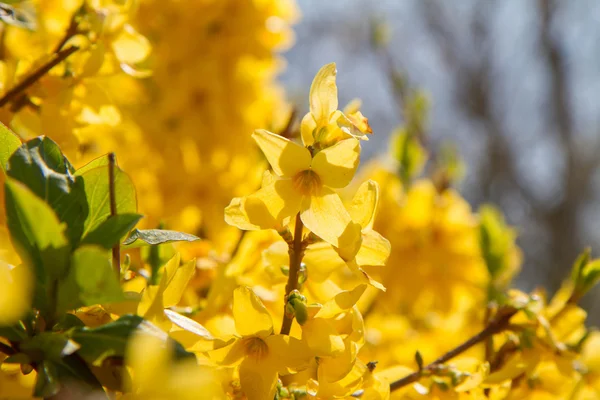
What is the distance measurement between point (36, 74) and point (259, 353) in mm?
389

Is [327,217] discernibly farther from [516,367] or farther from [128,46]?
[128,46]

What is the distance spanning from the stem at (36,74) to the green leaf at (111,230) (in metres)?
0.30

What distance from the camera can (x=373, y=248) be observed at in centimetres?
54

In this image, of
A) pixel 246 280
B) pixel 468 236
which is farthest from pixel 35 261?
pixel 468 236

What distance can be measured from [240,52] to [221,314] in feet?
4.31

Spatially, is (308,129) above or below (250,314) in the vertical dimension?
above

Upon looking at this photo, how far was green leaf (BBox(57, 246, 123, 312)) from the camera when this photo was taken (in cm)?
38

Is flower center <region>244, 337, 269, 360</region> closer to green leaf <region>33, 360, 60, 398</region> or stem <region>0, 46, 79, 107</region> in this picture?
green leaf <region>33, 360, 60, 398</region>

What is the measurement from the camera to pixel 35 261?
0.41 metres

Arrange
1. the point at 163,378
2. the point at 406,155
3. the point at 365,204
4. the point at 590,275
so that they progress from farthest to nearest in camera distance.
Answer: the point at 406,155, the point at 590,275, the point at 365,204, the point at 163,378

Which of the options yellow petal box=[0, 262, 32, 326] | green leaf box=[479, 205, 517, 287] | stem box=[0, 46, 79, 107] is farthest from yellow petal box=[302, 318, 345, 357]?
green leaf box=[479, 205, 517, 287]

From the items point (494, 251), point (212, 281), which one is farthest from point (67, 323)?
point (494, 251)

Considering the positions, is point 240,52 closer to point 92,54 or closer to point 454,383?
point 92,54

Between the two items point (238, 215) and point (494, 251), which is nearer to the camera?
point (238, 215)
